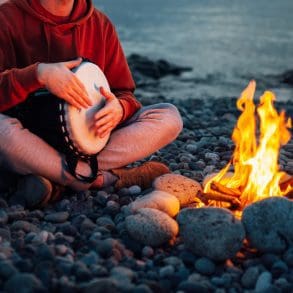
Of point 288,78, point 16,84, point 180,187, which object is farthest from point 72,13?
point 288,78

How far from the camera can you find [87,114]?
12.9 feet

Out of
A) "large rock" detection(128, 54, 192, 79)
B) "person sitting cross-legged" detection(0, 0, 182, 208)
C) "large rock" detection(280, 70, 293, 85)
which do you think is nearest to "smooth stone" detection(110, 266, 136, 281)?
"person sitting cross-legged" detection(0, 0, 182, 208)

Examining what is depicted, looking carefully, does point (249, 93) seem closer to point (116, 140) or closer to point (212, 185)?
point (212, 185)

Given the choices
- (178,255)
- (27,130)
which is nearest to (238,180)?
(178,255)

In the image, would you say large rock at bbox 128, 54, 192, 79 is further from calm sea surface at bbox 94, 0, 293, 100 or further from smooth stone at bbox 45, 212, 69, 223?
smooth stone at bbox 45, 212, 69, 223

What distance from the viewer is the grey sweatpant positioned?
3.98 m

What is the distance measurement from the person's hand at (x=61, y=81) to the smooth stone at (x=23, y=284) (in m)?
1.30

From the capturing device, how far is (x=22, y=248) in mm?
3242

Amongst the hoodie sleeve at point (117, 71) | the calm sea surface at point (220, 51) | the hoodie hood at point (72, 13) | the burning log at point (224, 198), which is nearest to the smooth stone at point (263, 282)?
the burning log at point (224, 198)

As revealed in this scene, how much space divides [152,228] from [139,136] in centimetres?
119

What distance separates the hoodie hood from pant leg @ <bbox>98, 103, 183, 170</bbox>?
2.55 ft

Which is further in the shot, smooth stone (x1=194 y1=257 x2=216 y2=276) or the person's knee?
the person's knee

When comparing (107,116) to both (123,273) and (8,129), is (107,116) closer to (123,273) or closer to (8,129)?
(8,129)

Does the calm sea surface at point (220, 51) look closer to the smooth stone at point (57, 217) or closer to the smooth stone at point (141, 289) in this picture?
the smooth stone at point (57, 217)
